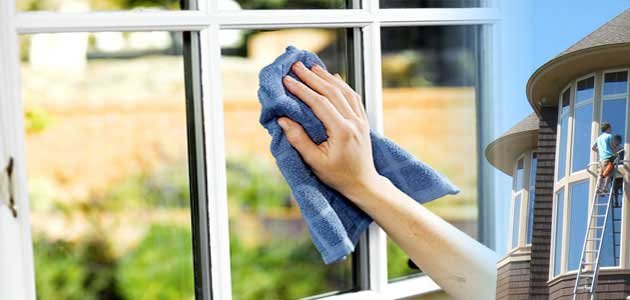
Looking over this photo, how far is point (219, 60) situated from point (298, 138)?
0.61 feet

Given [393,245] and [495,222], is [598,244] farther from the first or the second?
[393,245]

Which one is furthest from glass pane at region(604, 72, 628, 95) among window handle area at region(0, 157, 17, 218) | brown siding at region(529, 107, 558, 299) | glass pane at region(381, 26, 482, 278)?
window handle area at region(0, 157, 17, 218)

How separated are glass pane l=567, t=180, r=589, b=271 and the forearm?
207 millimetres

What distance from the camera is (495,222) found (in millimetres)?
1579

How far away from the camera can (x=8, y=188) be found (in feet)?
4.22

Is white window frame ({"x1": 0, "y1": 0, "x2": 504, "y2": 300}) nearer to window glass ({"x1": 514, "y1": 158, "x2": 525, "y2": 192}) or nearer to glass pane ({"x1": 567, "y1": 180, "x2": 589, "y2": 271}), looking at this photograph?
window glass ({"x1": 514, "y1": 158, "x2": 525, "y2": 192})

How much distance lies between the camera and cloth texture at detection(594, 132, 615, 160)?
1.32 m

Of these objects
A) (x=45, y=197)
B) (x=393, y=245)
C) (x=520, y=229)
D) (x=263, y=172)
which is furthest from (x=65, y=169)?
(x=520, y=229)

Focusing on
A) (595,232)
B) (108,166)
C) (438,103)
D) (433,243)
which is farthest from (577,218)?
(108,166)

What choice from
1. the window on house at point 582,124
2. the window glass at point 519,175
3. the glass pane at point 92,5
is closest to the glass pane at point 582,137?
the window on house at point 582,124

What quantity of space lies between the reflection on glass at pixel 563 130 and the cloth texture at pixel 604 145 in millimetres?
57

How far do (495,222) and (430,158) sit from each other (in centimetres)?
17

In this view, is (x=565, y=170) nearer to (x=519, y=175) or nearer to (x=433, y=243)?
(x=519, y=175)

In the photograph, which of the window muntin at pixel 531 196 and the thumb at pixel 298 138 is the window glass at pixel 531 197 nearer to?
the window muntin at pixel 531 196
